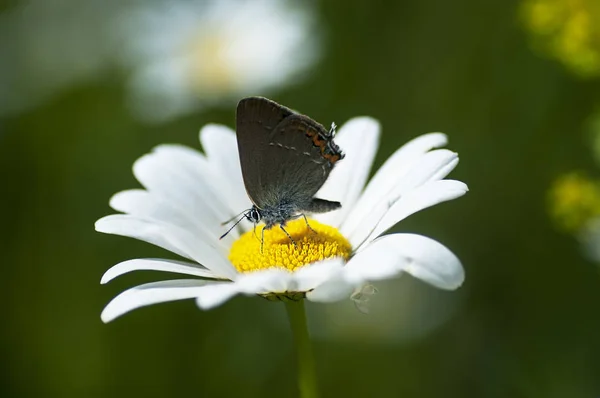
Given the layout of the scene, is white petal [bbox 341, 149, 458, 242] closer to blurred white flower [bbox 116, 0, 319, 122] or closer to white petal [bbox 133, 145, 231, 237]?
white petal [bbox 133, 145, 231, 237]

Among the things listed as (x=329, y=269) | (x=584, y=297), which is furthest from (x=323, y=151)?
(x=584, y=297)

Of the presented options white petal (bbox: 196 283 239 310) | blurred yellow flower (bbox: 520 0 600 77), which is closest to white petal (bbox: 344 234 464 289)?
white petal (bbox: 196 283 239 310)

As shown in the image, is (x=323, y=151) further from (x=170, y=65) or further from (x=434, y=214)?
(x=170, y=65)

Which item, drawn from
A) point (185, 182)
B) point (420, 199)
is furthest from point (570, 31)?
point (185, 182)

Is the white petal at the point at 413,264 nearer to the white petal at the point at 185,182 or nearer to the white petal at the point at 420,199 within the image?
the white petal at the point at 420,199

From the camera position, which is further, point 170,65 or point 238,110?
point 170,65

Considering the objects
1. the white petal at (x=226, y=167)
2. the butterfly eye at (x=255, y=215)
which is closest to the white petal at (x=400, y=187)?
the butterfly eye at (x=255, y=215)
